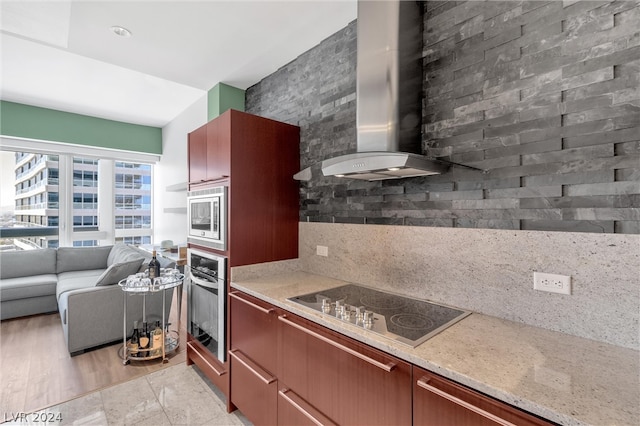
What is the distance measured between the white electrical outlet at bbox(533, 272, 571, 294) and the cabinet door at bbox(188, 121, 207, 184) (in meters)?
2.27

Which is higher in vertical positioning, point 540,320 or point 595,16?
point 595,16

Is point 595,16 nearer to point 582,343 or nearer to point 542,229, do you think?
point 542,229

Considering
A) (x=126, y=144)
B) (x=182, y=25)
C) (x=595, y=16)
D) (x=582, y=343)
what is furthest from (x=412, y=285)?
(x=126, y=144)

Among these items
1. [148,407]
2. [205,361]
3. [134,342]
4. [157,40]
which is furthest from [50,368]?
[157,40]

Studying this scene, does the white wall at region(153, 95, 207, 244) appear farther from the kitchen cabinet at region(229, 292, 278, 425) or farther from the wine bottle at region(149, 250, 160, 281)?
the kitchen cabinet at region(229, 292, 278, 425)

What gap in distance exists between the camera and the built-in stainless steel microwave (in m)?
2.17

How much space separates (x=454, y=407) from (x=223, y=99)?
130 inches

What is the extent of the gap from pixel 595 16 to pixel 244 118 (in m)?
1.92

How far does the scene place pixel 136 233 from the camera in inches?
222

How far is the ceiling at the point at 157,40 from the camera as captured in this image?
6.86 ft

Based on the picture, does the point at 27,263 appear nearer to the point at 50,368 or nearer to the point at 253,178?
the point at 50,368

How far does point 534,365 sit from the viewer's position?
1001mm

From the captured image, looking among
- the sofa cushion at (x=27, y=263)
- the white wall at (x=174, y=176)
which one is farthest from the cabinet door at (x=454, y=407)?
the sofa cushion at (x=27, y=263)

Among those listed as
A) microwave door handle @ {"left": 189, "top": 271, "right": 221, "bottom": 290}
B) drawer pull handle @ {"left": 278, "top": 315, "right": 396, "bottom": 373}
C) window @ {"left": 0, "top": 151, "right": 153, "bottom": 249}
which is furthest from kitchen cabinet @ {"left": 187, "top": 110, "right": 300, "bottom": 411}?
window @ {"left": 0, "top": 151, "right": 153, "bottom": 249}
